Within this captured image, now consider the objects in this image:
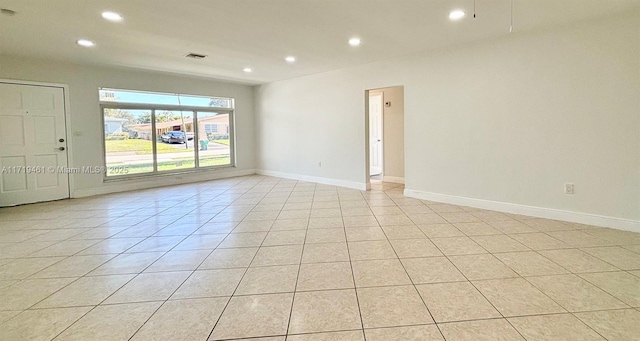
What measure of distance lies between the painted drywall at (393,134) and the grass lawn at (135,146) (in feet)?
15.7

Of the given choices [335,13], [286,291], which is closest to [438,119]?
[335,13]

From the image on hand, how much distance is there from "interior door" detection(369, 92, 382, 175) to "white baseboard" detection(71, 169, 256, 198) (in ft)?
10.4

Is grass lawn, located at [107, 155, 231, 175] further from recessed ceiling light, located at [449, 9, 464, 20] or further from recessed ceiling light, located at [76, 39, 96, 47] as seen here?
recessed ceiling light, located at [449, 9, 464, 20]

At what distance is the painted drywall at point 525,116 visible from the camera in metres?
3.43

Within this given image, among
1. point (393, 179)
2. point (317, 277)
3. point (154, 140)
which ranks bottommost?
point (317, 277)

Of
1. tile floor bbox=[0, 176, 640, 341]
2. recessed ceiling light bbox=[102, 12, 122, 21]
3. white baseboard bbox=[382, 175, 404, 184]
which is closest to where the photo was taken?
tile floor bbox=[0, 176, 640, 341]

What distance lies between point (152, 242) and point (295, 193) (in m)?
2.84

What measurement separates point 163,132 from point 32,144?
2.22 m

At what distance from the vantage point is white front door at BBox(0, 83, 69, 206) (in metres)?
5.01

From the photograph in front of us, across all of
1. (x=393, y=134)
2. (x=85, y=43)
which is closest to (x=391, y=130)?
(x=393, y=134)

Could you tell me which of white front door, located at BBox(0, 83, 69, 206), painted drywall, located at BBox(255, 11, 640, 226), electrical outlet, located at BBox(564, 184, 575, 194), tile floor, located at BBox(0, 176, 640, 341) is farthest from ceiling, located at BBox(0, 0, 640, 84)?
tile floor, located at BBox(0, 176, 640, 341)

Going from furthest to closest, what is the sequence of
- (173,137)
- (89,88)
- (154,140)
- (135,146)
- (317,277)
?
(173,137), (154,140), (135,146), (89,88), (317,277)

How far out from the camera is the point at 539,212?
401cm

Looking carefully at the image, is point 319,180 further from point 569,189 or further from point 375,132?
point 569,189
